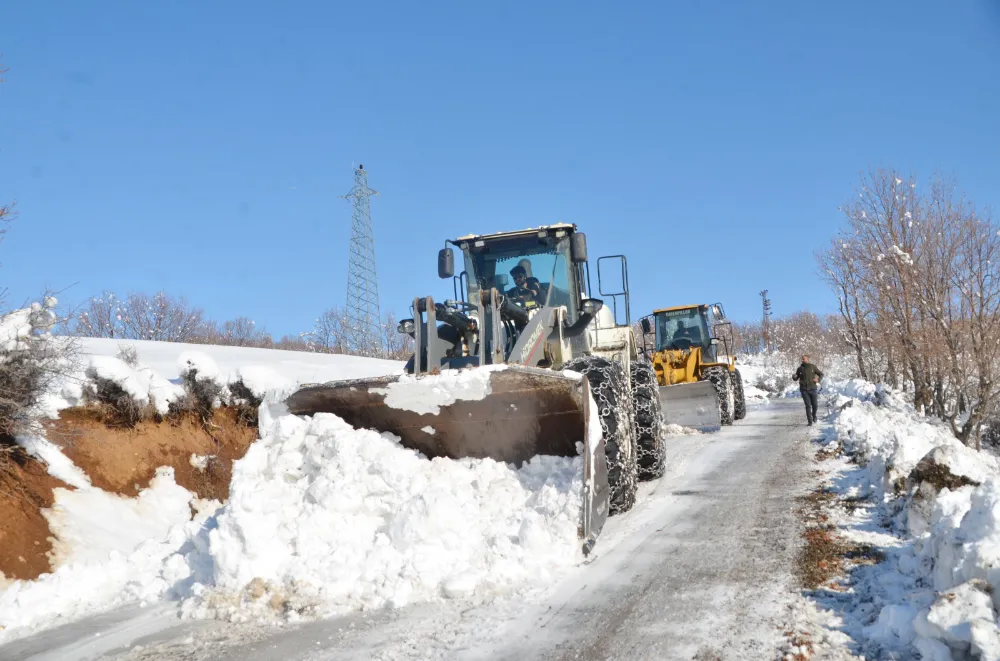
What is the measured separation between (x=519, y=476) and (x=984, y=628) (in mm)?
2849

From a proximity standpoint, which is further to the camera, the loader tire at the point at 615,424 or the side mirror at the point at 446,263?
the side mirror at the point at 446,263

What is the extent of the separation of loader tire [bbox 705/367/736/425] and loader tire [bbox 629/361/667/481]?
7.13 m

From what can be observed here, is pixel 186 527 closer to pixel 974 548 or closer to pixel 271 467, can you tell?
pixel 271 467

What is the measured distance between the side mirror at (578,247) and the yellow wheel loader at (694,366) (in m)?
6.03

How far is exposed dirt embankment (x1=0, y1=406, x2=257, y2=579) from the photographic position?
5.41m

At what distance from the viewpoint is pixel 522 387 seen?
497 cm

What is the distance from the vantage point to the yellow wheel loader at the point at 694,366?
13.2 m

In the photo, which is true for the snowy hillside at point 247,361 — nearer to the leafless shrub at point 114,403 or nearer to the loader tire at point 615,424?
the leafless shrub at point 114,403

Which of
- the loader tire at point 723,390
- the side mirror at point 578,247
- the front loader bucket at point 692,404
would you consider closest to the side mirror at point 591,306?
the side mirror at point 578,247

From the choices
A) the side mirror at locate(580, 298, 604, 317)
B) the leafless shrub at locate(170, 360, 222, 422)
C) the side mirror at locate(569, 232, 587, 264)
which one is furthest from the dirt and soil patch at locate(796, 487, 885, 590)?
the leafless shrub at locate(170, 360, 222, 422)

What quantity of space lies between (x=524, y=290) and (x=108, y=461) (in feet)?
14.9

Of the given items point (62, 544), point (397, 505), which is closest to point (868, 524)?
point (397, 505)

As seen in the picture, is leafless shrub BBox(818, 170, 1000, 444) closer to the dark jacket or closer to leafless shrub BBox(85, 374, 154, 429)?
the dark jacket

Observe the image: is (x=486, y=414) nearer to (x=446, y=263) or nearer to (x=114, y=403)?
(x=446, y=263)
